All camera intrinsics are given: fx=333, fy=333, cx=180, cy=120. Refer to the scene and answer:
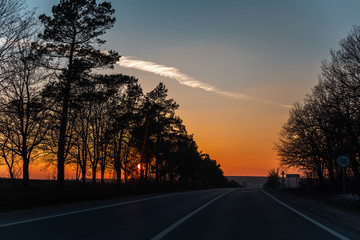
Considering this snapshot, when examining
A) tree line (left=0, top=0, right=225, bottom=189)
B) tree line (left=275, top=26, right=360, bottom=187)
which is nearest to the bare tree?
tree line (left=0, top=0, right=225, bottom=189)

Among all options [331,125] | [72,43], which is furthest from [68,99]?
[331,125]

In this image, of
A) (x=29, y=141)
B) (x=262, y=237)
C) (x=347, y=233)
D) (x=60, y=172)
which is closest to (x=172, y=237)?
(x=262, y=237)

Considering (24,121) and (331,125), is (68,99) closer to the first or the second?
(24,121)

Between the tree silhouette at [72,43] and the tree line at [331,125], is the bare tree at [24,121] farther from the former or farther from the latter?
the tree line at [331,125]

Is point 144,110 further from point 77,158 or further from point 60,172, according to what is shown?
point 60,172

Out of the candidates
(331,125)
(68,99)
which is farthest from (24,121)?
(331,125)

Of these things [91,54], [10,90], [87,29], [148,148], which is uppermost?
[87,29]

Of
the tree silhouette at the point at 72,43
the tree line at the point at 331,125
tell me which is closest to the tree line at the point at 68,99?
the tree silhouette at the point at 72,43

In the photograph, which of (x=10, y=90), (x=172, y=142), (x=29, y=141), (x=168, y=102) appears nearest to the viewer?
(x=10, y=90)

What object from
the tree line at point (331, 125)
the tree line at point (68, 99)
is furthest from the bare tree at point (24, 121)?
the tree line at point (331, 125)

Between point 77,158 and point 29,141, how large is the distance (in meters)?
12.0

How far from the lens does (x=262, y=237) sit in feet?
24.1

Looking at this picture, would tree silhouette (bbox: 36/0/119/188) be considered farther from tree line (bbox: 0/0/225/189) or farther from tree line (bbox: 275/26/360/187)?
tree line (bbox: 275/26/360/187)

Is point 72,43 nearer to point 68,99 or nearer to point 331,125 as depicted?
point 68,99
